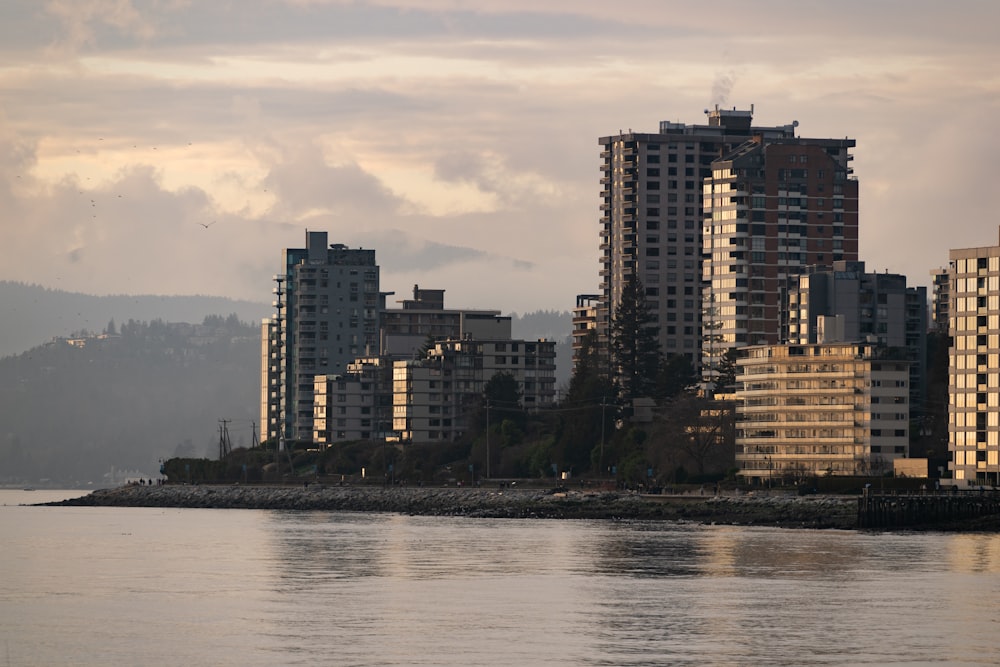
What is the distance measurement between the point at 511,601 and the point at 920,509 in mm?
83194

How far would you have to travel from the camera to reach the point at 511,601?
9500cm

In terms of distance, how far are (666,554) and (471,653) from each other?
2198 inches

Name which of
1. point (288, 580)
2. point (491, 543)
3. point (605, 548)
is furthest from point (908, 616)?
point (491, 543)

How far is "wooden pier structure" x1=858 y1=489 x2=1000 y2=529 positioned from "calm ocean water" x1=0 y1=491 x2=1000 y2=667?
13.7 meters

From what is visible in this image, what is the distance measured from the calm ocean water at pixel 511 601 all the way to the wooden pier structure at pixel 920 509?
13.7 meters

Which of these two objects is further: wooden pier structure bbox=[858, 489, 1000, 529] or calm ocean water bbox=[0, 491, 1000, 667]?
wooden pier structure bbox=[858, 489, 1000, 529]

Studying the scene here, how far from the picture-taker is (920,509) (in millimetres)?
169500

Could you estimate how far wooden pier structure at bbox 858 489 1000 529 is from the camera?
16675 cm

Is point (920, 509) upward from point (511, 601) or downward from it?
upward

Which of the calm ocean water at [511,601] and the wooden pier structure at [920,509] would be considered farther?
the wooden pier structure at [920,509]

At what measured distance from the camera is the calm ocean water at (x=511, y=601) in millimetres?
75562

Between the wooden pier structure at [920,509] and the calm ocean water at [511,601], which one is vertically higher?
the wooden pier structure at [920,509]

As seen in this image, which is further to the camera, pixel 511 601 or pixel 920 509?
pixel 920 509

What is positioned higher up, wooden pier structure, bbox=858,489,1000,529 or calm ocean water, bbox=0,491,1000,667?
wooden pier structure, bbox=858,489,1000,529
